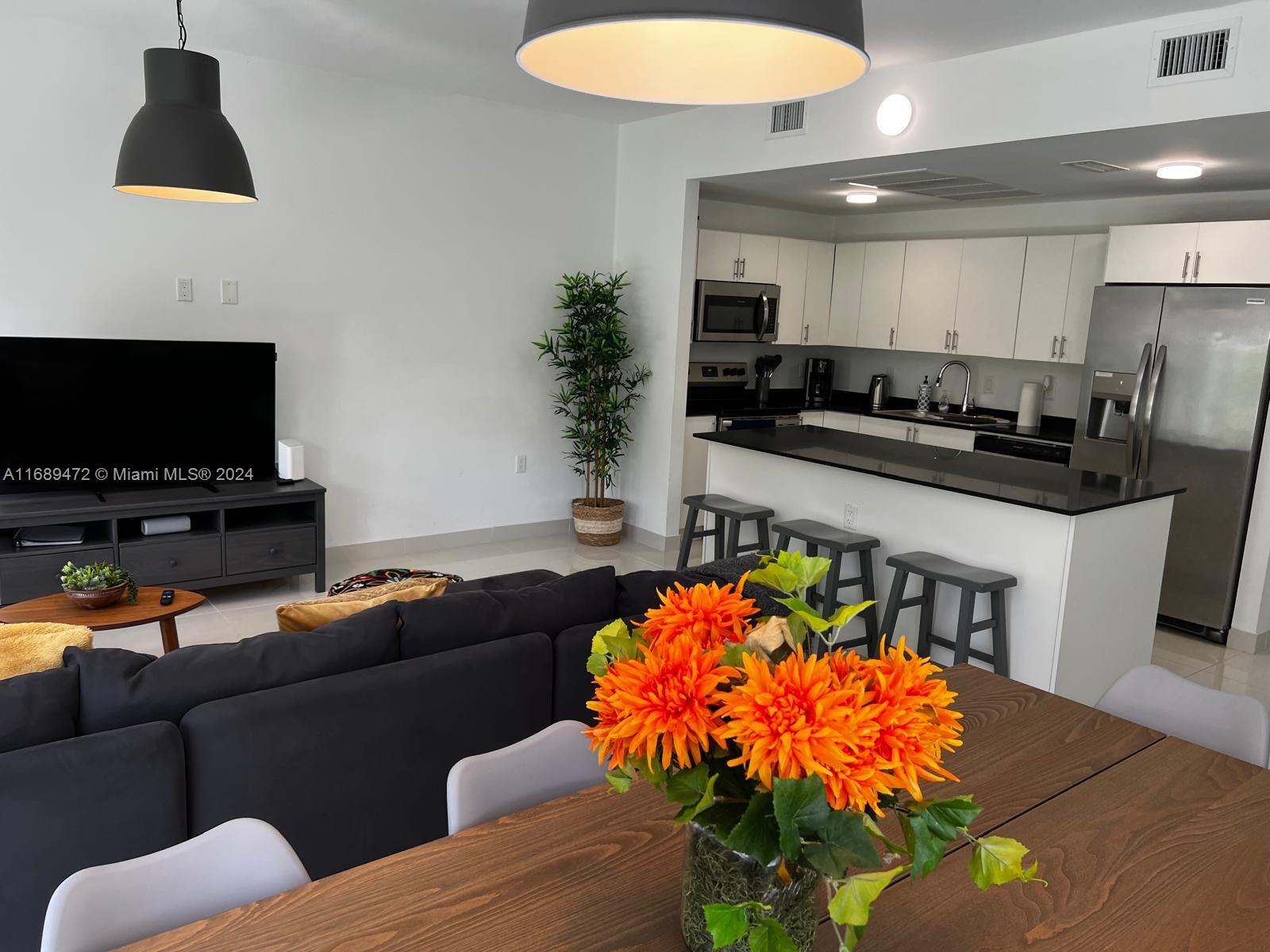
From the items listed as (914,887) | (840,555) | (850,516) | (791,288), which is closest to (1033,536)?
(840,555)

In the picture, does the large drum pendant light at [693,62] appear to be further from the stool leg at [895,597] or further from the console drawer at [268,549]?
the console drawer at [268,549]

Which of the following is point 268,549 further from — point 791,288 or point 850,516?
point 791,288

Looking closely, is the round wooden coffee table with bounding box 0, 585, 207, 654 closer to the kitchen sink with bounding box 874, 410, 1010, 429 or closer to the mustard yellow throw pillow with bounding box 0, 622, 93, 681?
the mustard yellow throw pillow with bounding box 0, 622, 93, 681

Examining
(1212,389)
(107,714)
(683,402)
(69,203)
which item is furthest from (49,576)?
(1212,389)

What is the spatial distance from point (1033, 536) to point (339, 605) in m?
2.62

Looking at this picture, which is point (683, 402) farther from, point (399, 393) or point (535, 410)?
point (399, 393)

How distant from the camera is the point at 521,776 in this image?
63.7 inches

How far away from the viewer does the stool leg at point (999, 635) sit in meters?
3.69

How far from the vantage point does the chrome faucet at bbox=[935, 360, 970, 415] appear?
23.5ft

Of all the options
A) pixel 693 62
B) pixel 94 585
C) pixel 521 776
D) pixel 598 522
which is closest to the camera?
pixel 693 62

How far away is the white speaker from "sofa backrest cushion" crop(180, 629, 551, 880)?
3006 mm

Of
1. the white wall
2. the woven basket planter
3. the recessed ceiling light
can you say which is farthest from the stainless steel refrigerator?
the white wall

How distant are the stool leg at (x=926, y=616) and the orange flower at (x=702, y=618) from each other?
297 cm

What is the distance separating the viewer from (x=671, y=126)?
5926 mm
